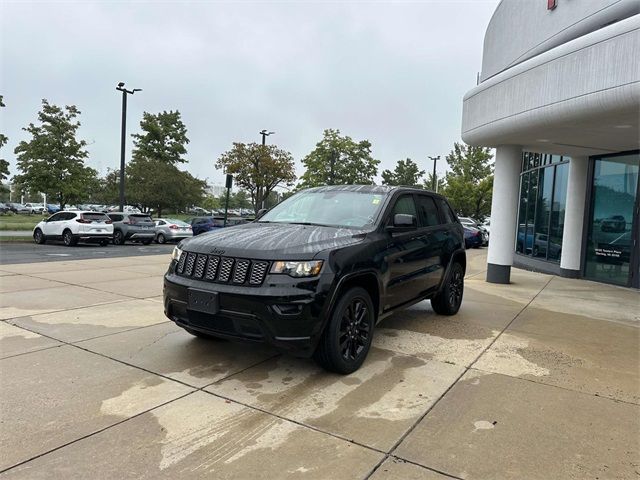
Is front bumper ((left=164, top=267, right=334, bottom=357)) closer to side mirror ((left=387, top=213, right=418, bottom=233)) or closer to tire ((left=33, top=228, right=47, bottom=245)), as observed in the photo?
side mirror ((left=387, top=213, right=418, bottom=233))

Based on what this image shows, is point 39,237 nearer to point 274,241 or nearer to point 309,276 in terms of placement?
point 274,241

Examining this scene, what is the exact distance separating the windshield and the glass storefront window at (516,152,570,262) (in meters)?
10.7

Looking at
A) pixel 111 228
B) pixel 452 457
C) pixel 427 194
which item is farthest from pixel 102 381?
pixel 111 228

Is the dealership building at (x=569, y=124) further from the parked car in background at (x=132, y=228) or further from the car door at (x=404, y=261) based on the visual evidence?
the parked car in background at (x=132, y=228)

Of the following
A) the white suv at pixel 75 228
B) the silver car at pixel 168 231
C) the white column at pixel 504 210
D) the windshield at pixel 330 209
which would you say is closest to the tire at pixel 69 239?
the white suv at pixel 75 228

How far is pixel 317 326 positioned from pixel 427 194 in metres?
3.22

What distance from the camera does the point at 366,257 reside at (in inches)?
175

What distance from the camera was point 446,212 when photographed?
6.98 metres

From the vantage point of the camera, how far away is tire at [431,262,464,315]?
673cm

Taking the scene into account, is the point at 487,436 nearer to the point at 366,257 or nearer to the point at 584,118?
the point at 366,257

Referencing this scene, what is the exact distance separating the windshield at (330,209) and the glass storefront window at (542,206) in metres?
10.7

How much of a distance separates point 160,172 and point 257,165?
8.14 m

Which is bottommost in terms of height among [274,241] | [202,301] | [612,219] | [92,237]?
[92,237]

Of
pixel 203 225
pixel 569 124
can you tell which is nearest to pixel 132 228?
pixel 203 225
